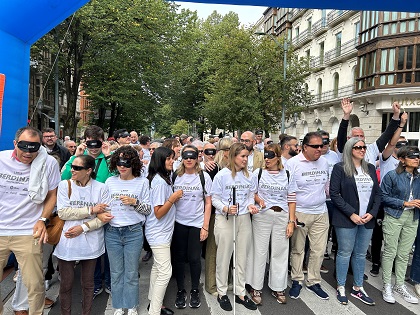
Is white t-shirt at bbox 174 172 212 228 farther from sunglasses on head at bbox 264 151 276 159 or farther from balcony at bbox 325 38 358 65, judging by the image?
balcony at bbox 325 38 358 65

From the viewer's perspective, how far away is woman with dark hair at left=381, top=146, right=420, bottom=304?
448cm

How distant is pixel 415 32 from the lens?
70.0 ft

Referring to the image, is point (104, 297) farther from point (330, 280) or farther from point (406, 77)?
point (406, 77)

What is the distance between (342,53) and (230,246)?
28.4m

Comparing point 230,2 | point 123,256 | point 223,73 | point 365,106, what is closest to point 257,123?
point 223,73

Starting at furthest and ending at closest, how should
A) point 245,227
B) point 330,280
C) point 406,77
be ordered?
point 406,77
point 330,280
point 245,227

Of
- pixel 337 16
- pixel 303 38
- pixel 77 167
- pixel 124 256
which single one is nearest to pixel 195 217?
pixel 124 256

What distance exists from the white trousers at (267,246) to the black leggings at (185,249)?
2.38ft

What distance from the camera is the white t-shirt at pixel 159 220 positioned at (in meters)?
3.74

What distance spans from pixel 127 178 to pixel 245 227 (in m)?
1.58

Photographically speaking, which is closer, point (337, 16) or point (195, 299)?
point (195, 299)

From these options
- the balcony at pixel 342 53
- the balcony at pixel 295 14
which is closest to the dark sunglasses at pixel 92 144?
the balcony at pixel 342 53

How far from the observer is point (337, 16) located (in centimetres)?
2912

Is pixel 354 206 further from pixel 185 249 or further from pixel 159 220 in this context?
pixel 159 220
